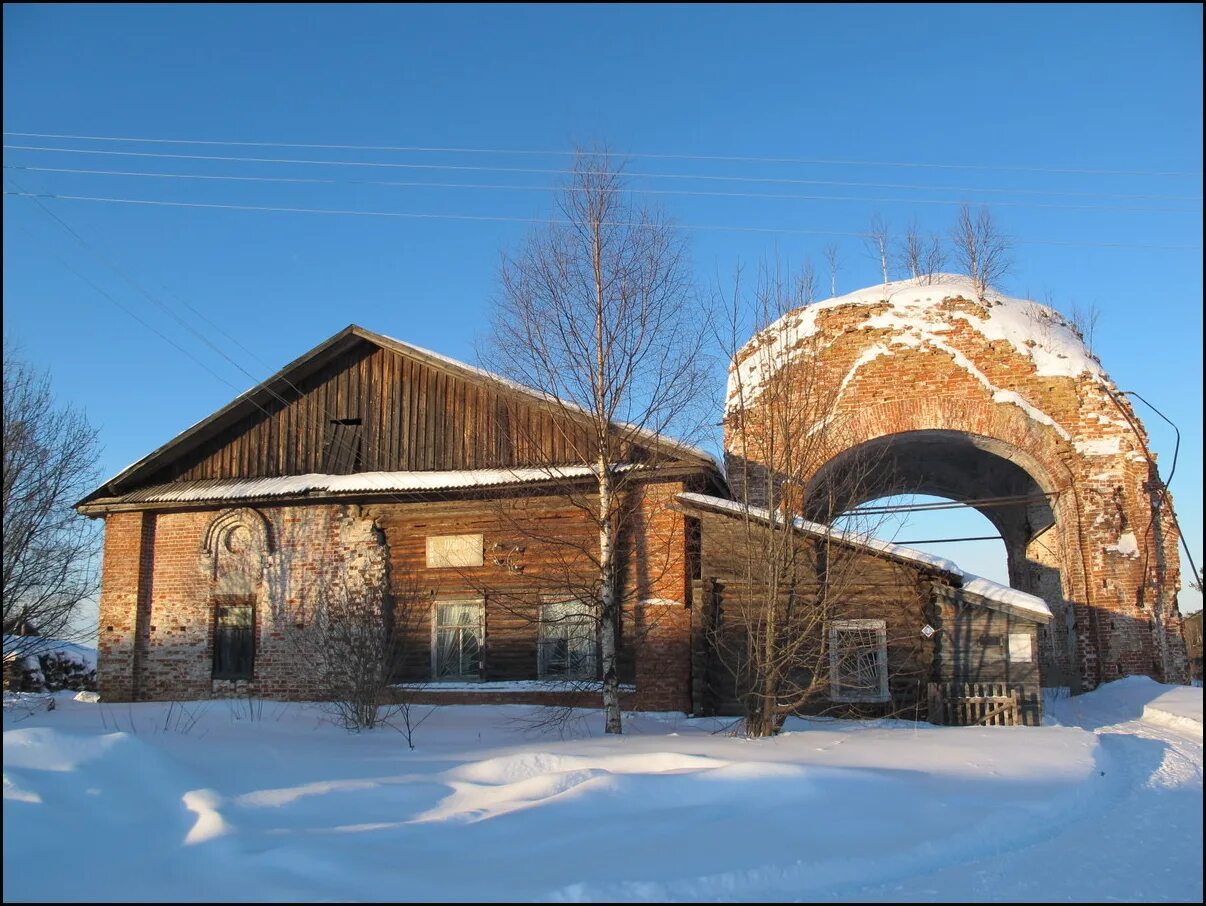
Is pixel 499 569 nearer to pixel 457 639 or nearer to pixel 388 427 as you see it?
pixel 457 639

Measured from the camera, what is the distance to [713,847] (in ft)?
19.4

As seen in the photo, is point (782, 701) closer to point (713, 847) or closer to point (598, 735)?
point (598, 735)

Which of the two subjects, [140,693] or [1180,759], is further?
[140,693]

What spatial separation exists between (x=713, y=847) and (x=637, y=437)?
7.95 m

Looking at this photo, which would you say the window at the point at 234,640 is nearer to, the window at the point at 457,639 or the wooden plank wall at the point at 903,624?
the window at the point at 457,639

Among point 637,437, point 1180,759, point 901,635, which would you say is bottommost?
point 1180,759

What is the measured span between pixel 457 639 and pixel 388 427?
12.9 ft

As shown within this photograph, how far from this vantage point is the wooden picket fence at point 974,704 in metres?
12.8

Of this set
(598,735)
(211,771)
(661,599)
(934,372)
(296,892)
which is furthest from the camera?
(934,372)

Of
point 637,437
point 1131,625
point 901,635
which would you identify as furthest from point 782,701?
point 1131,625

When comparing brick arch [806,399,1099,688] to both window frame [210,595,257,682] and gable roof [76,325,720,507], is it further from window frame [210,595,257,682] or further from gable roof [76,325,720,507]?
window frame [210,595,257,682]

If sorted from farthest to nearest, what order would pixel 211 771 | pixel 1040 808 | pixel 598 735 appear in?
pixel 598 735
pixel 211 771
pixel 1040 808

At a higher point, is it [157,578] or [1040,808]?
[157,578]

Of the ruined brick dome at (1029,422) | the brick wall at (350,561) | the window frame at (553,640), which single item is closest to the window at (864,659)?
the brick wall at (350,561)
